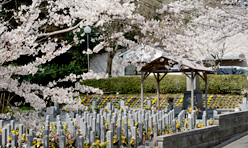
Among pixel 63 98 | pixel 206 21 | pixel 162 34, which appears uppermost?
pixel 206 21

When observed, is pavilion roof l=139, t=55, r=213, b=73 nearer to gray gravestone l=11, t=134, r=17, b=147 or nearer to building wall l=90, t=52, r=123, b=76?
gray gravestone l=11, t=134, r=17, b=147

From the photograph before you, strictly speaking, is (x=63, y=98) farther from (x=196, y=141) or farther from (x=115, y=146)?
(x=196, y=141)

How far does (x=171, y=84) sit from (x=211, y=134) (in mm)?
13377

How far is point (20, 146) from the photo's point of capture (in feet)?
26.5

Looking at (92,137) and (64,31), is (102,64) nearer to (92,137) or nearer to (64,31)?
(92,137)

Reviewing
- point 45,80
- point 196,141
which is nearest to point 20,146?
point 196,141

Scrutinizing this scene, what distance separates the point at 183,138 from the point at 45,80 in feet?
49.4

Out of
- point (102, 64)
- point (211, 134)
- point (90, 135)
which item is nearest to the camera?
point (90, 135)

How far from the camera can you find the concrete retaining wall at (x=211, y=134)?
8148 millimetres

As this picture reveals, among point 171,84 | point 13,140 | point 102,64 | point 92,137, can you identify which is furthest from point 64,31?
point 102,64

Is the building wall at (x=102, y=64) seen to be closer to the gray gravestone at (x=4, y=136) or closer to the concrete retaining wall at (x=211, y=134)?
the concrete retaining wall at (x=211, y=134)

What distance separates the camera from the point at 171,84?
23469 millimetres

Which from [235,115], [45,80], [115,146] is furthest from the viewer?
[45,80]

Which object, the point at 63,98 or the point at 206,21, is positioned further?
the point at 206,21
